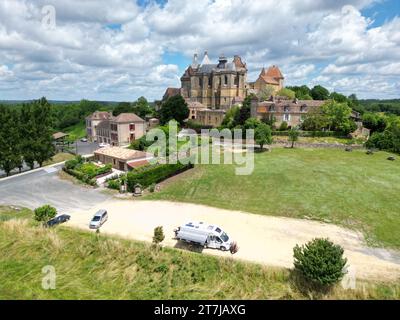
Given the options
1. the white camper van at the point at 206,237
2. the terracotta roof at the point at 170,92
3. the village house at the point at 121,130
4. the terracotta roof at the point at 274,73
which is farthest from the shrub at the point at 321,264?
the terracotta roof at the point at 170,92

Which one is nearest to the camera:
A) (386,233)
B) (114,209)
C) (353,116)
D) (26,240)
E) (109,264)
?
(109,264)

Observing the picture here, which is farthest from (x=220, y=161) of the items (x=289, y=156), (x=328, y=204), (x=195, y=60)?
(x=195, y=60)

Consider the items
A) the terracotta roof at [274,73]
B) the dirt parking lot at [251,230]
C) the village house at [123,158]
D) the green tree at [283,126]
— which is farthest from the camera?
the terracotta roof at [274,73]

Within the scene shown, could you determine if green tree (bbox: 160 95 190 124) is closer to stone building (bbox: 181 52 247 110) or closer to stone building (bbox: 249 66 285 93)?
stone building (bbox: 181 52 247 110)

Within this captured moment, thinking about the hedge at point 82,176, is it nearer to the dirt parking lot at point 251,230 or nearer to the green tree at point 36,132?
the dirt parking lot at point 251,230

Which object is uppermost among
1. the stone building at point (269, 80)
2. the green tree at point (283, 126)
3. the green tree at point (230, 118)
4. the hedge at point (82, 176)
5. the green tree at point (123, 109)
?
the stone building at point (269, 80)

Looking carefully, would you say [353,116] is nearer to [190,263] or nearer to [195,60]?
[195,60]
